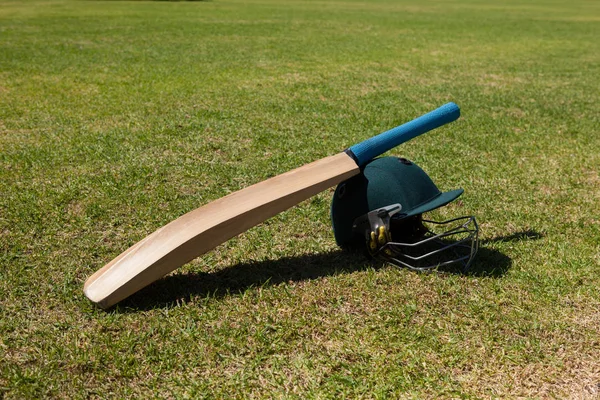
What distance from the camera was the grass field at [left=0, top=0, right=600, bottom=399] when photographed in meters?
2.18

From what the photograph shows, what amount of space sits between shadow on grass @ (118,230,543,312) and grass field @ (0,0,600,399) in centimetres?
1

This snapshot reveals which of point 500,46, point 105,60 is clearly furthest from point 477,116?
point 500,46

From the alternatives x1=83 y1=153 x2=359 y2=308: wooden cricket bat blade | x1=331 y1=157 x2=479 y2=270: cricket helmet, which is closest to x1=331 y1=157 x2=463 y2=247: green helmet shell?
x1=331 y1=157 x2=479 y2=270: cricket helmet

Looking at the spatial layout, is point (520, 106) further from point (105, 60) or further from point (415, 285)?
point (105, 60)

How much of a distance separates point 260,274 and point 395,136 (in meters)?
0.97

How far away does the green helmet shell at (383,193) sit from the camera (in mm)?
2682

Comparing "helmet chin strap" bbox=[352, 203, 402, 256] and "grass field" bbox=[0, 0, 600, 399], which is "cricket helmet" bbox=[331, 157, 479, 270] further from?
"grass field" bbox=[0, 0, 600, 399]

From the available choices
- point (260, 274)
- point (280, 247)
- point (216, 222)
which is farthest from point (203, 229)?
point (280, 247)

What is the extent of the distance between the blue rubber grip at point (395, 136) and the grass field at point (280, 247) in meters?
0.57

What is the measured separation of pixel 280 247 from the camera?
10.4 feet

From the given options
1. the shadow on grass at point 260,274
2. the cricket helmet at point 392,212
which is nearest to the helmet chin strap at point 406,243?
the cricket helmet at point 392,212

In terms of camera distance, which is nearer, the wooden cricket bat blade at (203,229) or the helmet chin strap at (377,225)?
the wooden cricket bat blade at (203,229)

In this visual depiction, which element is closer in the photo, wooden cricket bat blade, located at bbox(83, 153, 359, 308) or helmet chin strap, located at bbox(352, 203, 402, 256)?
wooden cricket bat blade, located at bbox(83, 153, 359, 308)

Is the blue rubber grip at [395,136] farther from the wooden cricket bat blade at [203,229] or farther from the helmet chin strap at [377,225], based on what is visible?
the helmet chin strap at [377,225]
